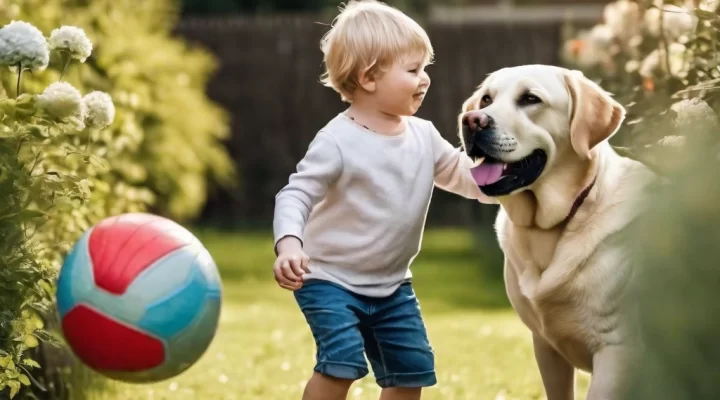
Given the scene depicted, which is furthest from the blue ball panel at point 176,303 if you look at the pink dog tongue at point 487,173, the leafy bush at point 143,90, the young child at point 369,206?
the leafy bush at point 143,90

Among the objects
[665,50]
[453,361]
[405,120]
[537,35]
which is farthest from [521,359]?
[537,35]

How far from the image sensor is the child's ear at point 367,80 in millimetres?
4121

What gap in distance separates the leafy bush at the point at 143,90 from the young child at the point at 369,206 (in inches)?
55.6

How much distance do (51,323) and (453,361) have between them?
2.38 m

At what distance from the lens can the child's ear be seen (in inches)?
162

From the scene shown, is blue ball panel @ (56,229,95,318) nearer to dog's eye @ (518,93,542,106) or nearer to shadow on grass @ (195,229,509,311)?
dog's eye @ (518,93,542,106)

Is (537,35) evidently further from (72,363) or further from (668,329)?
(668,329)

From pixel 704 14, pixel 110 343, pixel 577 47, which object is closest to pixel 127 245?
pixel 110 343

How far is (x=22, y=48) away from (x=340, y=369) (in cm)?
140

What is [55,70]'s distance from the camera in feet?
18.5

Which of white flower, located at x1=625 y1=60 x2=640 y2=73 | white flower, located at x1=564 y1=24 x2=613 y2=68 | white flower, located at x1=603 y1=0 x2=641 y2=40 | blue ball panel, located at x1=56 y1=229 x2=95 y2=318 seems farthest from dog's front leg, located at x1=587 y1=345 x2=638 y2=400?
white flower, located at x1=564 y1=24 x2=613 y2=68

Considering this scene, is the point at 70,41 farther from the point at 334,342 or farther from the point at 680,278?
the point at 680,278

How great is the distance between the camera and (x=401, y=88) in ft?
13.5

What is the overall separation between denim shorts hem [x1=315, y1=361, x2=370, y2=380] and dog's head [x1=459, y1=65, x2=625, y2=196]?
0.73m
